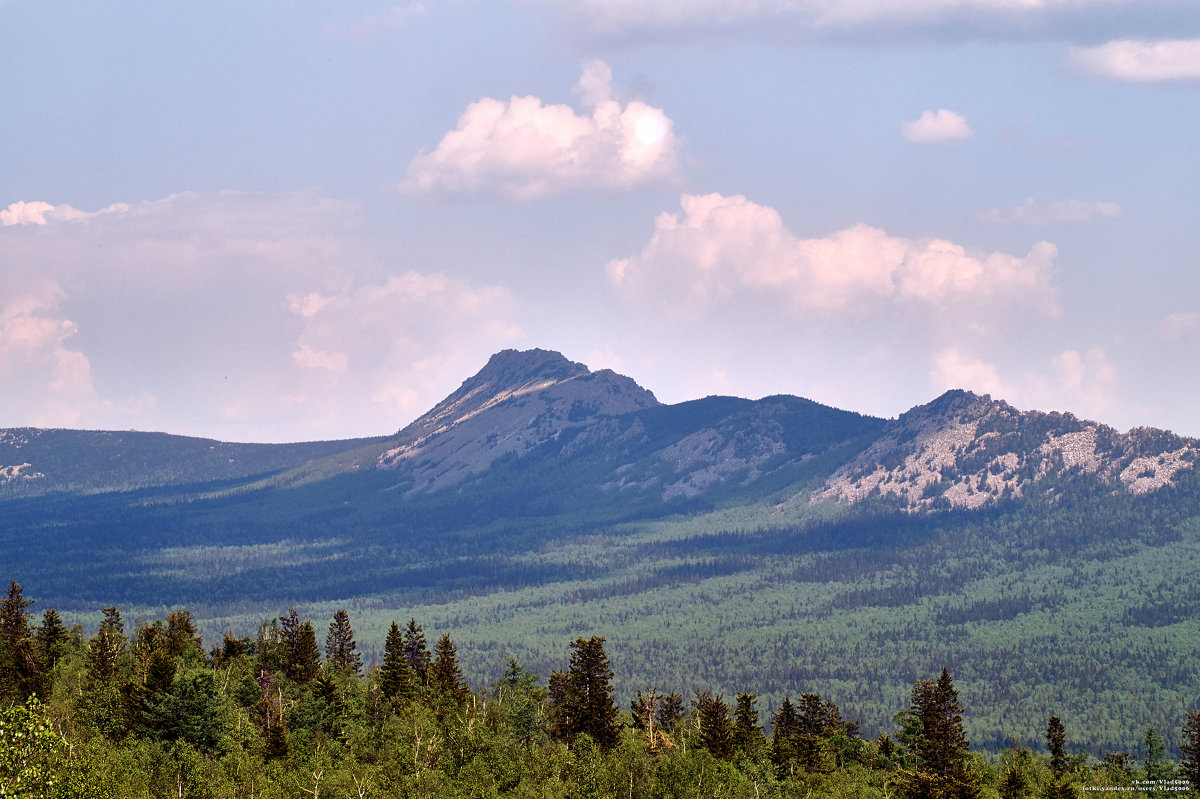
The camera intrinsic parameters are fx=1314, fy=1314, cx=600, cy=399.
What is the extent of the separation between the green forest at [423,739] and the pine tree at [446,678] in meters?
0.29

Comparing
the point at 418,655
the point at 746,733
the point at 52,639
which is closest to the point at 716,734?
the point at 746,733

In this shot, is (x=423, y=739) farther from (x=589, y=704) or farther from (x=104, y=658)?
(x=104, y=658)

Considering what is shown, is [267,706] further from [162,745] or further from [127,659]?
[127,659]

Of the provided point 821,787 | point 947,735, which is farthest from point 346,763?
point 947,735

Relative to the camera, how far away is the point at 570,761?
96.0 meters

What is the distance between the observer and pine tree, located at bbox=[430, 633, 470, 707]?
125 metres

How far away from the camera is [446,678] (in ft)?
428

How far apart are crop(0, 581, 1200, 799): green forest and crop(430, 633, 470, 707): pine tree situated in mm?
287

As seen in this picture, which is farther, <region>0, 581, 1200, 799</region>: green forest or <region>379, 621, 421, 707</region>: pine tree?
<region>379, 621, 421, 707</region>: pine tree

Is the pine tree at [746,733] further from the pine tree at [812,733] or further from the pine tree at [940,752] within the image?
the pine tree at [940,752]

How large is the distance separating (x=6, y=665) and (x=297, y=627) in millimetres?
35803

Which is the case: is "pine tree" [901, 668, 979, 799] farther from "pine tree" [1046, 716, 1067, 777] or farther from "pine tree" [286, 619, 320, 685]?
"pine tree" [286, 619, 320, 685]

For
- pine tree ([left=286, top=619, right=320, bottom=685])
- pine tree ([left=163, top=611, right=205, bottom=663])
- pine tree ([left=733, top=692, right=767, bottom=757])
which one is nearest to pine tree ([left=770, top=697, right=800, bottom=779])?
pine tree ([left=733, top=692, right=767, bottom=757])

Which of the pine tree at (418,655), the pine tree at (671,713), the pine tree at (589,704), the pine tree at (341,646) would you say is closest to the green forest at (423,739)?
the pine tree at (589,704)
